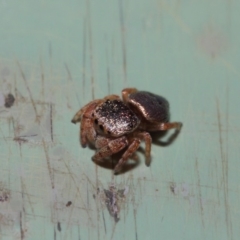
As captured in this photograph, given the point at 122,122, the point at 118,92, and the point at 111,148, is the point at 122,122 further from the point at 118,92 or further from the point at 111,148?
the point at 118,92

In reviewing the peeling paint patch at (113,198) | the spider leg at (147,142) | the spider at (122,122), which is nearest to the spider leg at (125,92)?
the spider at (122,122)

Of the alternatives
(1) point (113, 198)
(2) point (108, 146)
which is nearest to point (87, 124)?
(2) point (108, 146)

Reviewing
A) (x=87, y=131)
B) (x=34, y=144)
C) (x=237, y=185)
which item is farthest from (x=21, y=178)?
(x=237, y=185)

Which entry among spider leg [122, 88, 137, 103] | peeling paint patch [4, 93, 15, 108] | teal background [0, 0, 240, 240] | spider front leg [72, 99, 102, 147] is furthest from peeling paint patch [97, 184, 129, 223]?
peeling paint patch [4, 93, 15, 108]

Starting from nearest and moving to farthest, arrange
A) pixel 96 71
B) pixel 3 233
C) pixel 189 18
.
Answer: pixel 3 233 → pixel 96 71 → pixel 189 18

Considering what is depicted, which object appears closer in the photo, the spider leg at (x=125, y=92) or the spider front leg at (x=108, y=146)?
the spider front leg at (x=108, y=146)

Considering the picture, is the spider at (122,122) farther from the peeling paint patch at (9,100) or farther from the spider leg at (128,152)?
the peeling paint patch at (9,100)

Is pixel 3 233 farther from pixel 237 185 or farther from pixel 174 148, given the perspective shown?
pixel 237 185

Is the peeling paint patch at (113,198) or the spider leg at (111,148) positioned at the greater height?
the spider leg at (111,148)
